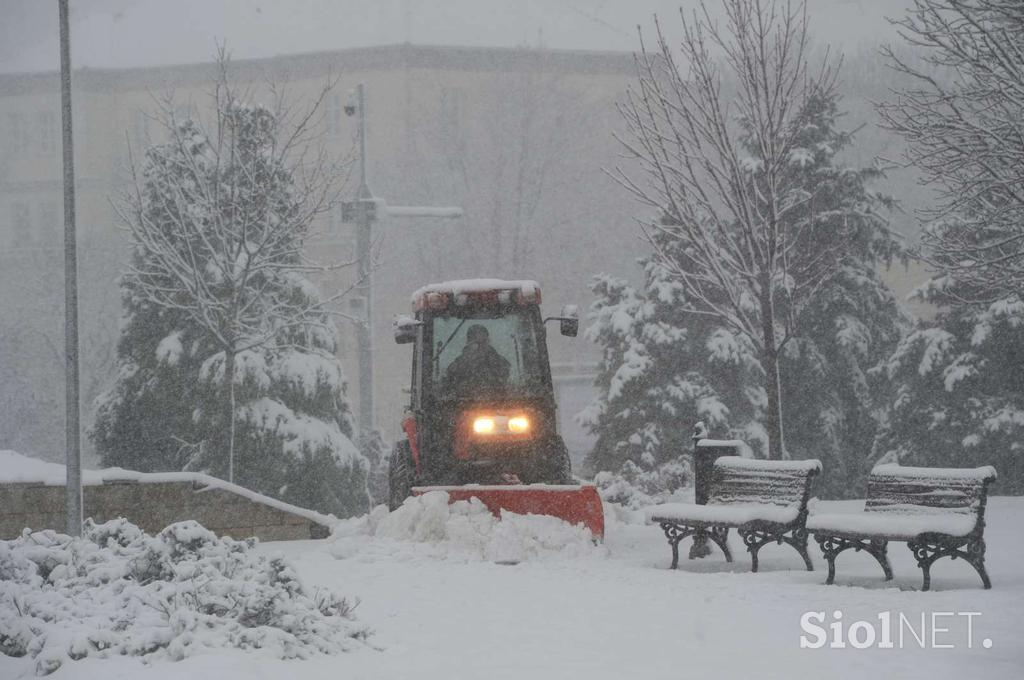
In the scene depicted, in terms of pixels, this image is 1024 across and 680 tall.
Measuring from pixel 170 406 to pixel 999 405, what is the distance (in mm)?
13248

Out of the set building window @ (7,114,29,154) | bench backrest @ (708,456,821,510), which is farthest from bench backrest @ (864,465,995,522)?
building window @ (7,114,29,154)

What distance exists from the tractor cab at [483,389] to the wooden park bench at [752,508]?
161 cm

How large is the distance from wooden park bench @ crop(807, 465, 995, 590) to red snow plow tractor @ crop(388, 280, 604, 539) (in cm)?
318

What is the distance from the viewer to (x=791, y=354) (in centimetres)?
2359

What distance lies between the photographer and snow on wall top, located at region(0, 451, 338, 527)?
12.4m

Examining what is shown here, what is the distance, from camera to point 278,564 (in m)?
7.01

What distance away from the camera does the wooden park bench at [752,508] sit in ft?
30.7

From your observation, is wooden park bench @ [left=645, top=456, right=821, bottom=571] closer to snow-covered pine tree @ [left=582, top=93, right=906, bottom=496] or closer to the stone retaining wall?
the stone retaining wall

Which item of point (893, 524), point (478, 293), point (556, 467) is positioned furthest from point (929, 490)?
point (478, 293)

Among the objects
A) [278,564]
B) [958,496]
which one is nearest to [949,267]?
[958,496]

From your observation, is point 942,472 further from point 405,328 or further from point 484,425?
point 405,328

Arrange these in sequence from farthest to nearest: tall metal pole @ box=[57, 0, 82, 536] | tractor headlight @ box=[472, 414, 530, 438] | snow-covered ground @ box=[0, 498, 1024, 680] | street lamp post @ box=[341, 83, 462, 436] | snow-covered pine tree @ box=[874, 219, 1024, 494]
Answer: street lamp post @ box=[341, 83, 462, 436], snow-covered pine tree @ box=[874, 219, 1024, 494], tall metal pole @ box=[57, 0, 82, 536], tractor headlight @ box=[472, 414, 530, 438], snow-covered ground @ box=[0, 498, 1024, 680]

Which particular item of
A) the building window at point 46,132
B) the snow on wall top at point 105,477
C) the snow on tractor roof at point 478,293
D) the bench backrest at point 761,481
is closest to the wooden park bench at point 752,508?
the bench backrest at point 761,481

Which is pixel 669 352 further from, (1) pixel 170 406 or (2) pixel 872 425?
(1) pixel 170 406
